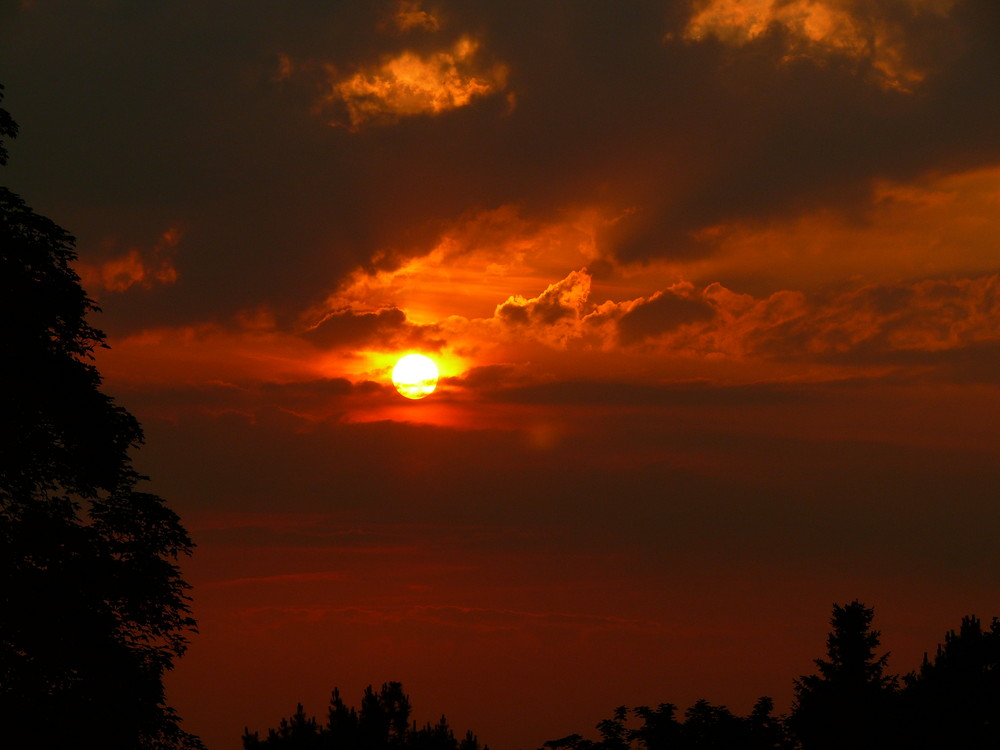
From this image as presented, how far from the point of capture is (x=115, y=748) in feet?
59.3

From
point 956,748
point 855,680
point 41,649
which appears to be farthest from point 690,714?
A: point 41,649

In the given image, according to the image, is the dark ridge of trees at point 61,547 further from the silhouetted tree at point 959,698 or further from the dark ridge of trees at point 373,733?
the dark ridge of trees at point 373,733

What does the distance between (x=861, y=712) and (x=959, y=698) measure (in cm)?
404

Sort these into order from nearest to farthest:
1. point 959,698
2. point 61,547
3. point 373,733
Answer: point 61,547 → point 959,698 → point 373,733

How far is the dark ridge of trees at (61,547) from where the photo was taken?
1750 cm

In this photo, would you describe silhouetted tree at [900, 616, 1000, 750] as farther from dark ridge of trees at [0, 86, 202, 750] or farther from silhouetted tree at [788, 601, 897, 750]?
dark ridge of trees at [0, 86, 202, 750]

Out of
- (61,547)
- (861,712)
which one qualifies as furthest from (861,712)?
(61,547)

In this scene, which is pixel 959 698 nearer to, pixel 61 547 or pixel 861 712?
pixel 861 712

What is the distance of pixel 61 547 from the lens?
18406mm

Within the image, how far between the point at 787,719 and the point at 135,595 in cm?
3682

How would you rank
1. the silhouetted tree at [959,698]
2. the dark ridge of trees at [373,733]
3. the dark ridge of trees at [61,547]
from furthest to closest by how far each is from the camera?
the dark ridge of trees at [373,733] → the silhouetted tree at [959,698] → the dark ridge of trees at [61,547]

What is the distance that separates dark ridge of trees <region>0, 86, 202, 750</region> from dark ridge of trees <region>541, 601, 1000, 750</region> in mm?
29011

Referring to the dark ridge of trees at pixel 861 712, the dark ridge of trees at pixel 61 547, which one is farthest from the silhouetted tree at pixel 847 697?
the dark ridge of trees at pixel 61 547

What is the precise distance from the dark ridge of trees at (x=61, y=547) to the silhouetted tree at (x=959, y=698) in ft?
106
